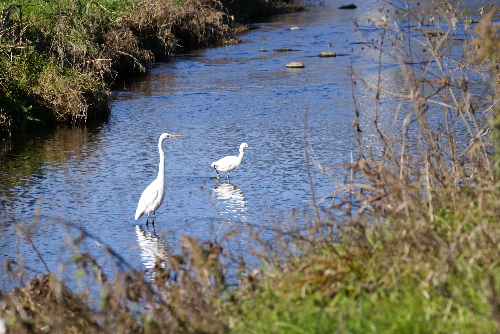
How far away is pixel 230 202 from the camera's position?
9.82 metres

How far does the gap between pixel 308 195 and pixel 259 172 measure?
193cm

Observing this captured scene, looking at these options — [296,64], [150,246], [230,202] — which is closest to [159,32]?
[296,64]

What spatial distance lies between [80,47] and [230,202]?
8.79 metres

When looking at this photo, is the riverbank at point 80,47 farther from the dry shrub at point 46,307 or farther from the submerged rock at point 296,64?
the dry shrub at point 46,307

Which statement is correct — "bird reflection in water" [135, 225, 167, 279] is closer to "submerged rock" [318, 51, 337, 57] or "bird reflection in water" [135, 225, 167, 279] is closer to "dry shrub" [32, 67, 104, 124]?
"dry shrub" [32, 67, 104, 124]

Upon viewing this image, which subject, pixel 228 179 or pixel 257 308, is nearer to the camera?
pixel 257 308

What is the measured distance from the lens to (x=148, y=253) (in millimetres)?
7973

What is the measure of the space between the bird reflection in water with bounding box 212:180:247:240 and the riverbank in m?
5.45

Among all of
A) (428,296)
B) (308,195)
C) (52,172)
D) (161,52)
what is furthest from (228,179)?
(161,52)

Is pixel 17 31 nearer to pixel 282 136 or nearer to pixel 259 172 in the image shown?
pixel 282 136

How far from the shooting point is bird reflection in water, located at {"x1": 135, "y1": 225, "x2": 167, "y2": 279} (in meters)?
7.65

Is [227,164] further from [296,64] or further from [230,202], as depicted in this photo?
[296,64]

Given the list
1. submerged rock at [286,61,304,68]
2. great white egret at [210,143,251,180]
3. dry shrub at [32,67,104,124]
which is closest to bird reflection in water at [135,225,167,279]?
great white egret at [210,143,251,180]

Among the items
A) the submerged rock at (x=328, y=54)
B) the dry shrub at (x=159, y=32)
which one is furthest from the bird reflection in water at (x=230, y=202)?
the submerged rock at (x=328, y=54)
